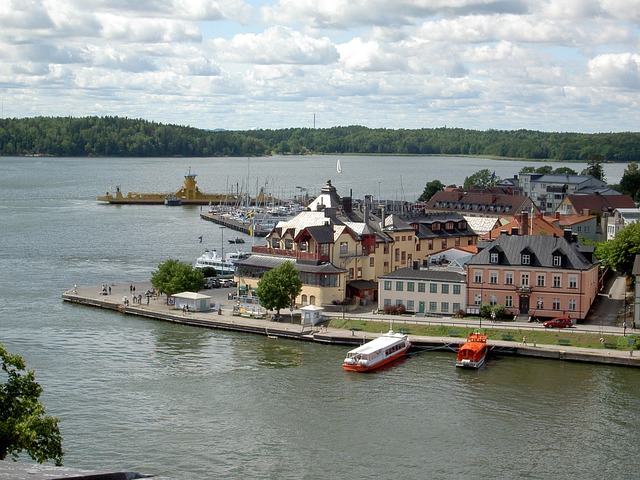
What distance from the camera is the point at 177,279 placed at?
60344 millimetres

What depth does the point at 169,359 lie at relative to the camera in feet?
155

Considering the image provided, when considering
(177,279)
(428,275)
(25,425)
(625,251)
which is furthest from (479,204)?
(25,425)

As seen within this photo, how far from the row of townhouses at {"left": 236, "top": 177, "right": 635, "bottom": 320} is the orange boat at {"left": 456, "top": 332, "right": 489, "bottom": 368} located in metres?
6.97

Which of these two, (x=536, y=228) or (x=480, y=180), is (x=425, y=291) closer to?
(x=536, y=228)

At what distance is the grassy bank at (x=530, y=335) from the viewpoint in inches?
1918

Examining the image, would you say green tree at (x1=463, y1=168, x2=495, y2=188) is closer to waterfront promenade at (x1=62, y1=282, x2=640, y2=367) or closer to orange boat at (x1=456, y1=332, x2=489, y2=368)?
waterfront promenade at (x1=62, y1=282, x2=640, y2=367)

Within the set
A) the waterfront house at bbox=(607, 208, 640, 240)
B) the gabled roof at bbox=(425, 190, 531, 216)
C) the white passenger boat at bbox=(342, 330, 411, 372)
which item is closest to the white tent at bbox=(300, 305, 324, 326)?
the white passenger boat at bbox=(342, 330, 411, 372)

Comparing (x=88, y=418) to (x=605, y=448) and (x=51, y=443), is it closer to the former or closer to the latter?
(x=51, y=443)

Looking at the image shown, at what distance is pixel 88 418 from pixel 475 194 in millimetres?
76229

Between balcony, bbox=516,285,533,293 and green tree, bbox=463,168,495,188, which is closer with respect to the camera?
balcony, bbox=516,285,533,293

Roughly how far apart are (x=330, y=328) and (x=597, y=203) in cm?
5642

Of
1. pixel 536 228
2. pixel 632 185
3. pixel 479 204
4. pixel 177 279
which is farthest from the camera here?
pixel 632 185

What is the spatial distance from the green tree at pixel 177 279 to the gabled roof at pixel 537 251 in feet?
52.5

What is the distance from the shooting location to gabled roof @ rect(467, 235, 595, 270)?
5378cm
